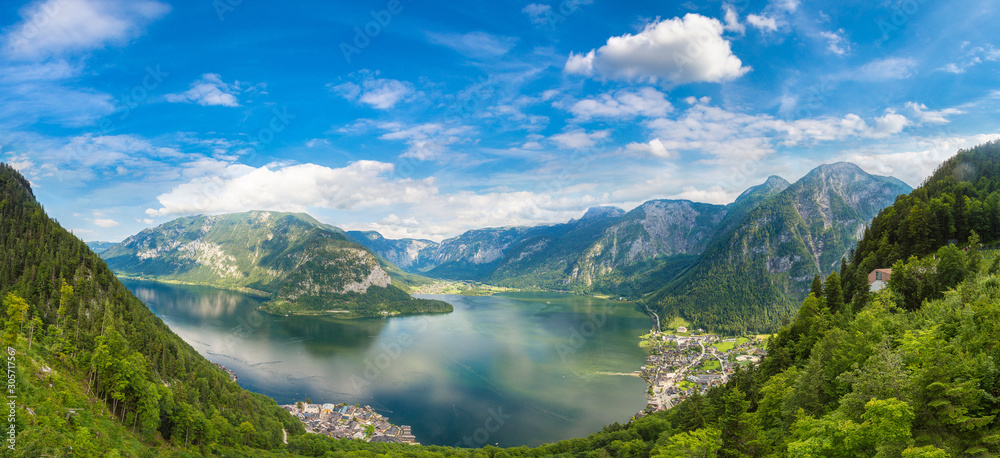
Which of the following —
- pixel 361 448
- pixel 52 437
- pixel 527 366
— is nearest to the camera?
pixel 52 437

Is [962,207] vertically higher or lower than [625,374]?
higher

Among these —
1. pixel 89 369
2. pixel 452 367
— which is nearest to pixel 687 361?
pixel 452 367

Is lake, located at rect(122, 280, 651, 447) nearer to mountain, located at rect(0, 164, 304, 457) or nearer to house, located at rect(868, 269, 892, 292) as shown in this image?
mountain, located at rect(0, 164, 304, 457)

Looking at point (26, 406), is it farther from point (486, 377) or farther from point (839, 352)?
point (486, 377)

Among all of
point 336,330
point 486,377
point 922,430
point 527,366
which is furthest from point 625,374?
point 336,330

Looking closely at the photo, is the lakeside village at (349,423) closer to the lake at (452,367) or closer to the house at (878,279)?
the lake at (452,367)

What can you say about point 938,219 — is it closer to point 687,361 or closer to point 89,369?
point 687,361

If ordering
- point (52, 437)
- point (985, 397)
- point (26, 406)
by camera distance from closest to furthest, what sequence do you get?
point (985, 397) → point (52, 437) → point (26, 406)
